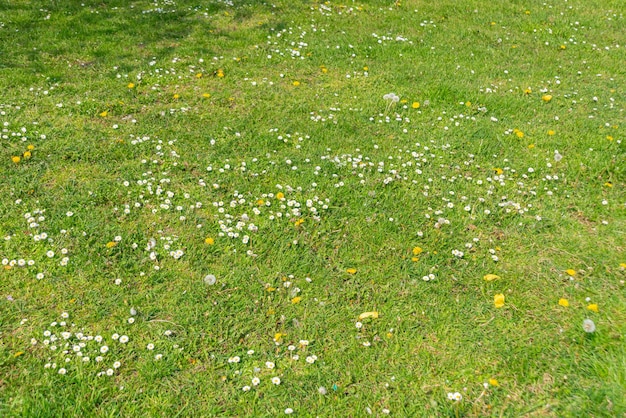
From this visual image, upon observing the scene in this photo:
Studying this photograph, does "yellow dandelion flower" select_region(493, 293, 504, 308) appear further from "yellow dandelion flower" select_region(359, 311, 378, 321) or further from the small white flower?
the small white flower

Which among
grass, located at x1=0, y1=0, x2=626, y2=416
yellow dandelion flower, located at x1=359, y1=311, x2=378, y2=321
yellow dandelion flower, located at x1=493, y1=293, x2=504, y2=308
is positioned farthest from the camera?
yellow dandelion flower, located at x1=493, y1=293, x2=504, y2=308

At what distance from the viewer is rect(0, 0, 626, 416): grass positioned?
2986mm

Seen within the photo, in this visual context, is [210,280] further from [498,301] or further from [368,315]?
[498,301]

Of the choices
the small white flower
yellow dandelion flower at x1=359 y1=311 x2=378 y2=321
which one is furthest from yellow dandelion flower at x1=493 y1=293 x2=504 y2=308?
the small white flower

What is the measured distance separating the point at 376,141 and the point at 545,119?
209cm

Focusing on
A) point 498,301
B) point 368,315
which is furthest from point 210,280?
point 498,301

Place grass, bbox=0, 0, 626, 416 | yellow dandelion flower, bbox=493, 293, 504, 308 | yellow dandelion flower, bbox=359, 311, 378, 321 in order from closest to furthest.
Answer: grass, bbox=0, 0, 626, 416 < yellow dandelion flower, bbox=359, 311, 378, 321 < yellow dandelion flower, bbox=493, 293, 504, 308

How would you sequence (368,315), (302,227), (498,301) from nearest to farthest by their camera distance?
1. (368,315)
2. (498,301)
3. (302,227)

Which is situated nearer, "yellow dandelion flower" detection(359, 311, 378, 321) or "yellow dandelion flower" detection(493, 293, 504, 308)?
"yellow dandelion flower" detection(359, 311, 378, 321)

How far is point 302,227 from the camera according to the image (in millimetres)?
4066

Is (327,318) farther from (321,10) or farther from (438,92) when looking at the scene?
(321,10)

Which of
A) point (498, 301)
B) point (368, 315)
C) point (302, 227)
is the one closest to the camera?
point (368, 315)

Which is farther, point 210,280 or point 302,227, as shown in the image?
point 302,227

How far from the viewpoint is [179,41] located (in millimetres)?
6961
